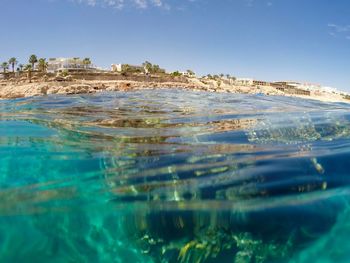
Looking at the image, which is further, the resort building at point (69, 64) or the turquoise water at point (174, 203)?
the resort building at point (69, 64)

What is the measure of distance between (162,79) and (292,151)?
4552 centimetres

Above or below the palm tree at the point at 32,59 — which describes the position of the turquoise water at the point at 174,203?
below

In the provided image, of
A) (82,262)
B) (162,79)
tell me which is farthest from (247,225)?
(162,79)

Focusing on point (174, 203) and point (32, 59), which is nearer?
point (174, 203)

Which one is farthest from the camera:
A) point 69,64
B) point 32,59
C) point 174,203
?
point 69,64

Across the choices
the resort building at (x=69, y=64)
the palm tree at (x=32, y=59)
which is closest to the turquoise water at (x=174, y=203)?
the palm tree at (x=32, y=59)

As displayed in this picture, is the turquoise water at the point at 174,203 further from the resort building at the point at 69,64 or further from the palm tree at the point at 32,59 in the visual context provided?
the resort building at the point at 69,64

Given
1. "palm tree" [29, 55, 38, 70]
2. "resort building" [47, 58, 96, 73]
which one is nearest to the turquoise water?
"palm tree" [29, 55, 38, 70]

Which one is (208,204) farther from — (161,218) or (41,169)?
(41,169)

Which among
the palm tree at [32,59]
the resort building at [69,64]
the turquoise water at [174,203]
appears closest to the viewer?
the turquoise water at [174,203]

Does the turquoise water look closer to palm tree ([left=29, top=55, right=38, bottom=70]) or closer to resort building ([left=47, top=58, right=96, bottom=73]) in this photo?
palm tree ([left=29, top=55, right=38, bottom=70])

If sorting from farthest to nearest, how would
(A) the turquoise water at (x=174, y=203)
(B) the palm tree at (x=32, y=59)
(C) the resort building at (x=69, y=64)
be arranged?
(C) the resort building at (x=69, y=64)
(B) the palm tree at (x=32, y=59)
(A) the turquoise water at (x=174, y=203)

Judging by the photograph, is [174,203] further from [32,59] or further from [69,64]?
[69,64]

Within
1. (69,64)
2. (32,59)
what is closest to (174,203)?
(32,59)
